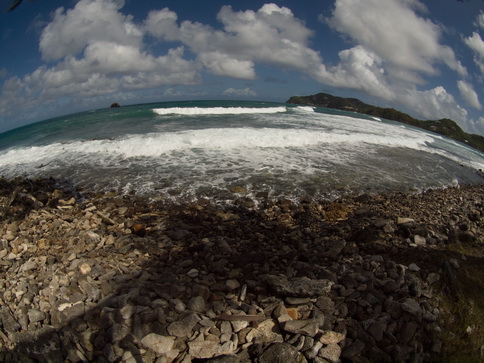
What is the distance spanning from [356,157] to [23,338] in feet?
46.1

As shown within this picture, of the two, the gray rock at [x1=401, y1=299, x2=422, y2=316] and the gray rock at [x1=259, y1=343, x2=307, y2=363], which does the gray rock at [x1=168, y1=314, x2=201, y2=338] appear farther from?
the gray rock at [x1=401, y1=299, x2=422, y2=316]

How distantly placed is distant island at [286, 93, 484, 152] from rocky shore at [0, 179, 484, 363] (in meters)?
61.3

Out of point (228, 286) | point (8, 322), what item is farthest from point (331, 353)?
point (8, 322)

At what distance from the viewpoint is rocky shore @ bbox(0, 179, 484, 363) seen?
2.97 m

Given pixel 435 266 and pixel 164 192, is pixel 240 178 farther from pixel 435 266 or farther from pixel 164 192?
pixel 435 266

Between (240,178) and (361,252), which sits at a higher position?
(240,178)

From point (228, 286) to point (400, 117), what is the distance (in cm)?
8265

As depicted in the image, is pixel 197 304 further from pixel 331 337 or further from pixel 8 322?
pixel 8 322

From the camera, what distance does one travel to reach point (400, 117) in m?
71.4

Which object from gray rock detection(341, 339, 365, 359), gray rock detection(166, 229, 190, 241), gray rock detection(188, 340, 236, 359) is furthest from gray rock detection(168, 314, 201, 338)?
gray rock detection(166, 229, 190, 241)

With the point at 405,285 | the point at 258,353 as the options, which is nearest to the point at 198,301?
the point at 258,353

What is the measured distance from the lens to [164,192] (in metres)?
8.25

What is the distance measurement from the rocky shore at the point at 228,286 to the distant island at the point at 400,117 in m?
61.3

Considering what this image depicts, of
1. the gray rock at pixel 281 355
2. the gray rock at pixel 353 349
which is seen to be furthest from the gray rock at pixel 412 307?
the gray rock at pixel 281 355
